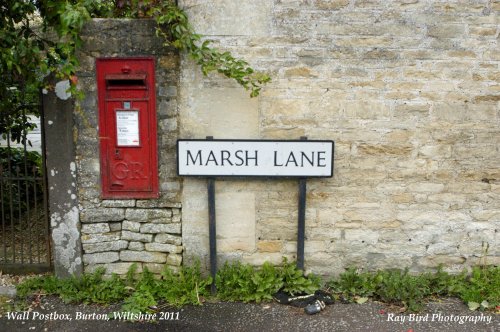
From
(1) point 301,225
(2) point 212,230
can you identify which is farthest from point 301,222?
(2) point 212,230

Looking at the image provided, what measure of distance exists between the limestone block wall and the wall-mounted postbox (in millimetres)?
293

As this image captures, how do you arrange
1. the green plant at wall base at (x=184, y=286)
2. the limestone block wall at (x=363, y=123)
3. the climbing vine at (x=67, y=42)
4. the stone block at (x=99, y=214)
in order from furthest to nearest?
1. the stone block at (x=99, y=214)
2. the green plant at wall base at (x=184, y=286)
3. the limestone block wall at (x=363, y=123)
4. the climbing vine at (x=67, y=42)

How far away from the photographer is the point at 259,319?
13.2 feet

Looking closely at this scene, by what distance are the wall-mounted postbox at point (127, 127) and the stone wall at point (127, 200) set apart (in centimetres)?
5

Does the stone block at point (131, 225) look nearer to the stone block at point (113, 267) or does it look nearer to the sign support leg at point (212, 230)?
the stone block at point (113, 267)

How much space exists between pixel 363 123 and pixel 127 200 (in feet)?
6.93

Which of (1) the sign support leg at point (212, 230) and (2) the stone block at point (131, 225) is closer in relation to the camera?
(1) the sign support leg at point (212, 230)

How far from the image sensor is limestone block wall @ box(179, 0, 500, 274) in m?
4.09

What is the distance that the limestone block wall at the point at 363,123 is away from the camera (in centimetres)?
409

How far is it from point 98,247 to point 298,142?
1960 millimetres

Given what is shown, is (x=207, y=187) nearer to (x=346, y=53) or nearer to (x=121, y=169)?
(x=121, y=169)

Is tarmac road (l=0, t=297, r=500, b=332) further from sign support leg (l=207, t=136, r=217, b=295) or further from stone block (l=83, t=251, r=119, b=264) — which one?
stone block (l=83, t=251, r=119, b=264)

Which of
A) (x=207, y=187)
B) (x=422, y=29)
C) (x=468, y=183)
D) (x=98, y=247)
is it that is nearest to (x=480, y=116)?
(x=468, y=183)

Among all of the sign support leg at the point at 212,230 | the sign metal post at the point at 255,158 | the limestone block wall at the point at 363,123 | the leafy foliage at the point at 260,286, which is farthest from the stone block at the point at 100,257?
the sign metal post at the point at 255,158
